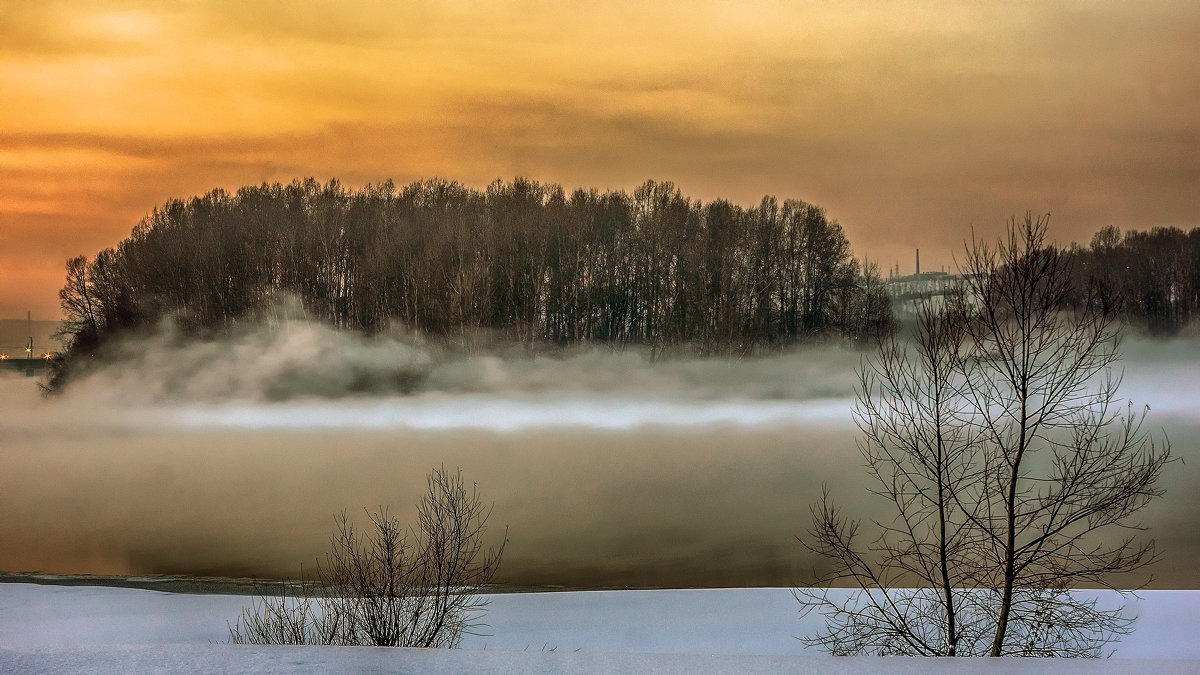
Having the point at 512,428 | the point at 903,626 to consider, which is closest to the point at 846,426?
the point at 512,428

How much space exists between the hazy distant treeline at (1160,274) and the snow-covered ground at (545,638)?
32628 mm

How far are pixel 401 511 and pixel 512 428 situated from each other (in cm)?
1981

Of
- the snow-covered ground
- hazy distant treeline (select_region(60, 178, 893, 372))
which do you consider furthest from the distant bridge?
the snow-covered ground

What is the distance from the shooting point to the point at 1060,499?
41.3 feet

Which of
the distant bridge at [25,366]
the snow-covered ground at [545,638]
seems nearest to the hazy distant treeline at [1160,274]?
the snow-covered ground at [545,638]

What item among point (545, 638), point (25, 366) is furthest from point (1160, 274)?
point (25, 366)

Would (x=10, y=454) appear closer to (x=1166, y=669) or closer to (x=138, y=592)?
(x=138, y=592)

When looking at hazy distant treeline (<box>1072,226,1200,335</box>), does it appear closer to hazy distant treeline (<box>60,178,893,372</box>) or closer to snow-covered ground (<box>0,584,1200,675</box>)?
hazy distant treeline (<box>60,178,893,372</box>)

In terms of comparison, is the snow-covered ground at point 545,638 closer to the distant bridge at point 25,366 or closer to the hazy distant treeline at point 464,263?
the hazy distant treeline at point 464,263

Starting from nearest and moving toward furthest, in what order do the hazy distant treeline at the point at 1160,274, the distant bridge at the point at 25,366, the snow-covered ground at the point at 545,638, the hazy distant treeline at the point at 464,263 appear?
the snow-covered ground at the point at 545,638 < the hazy distant treeline at the point at 1160,274 < the hazy distant treeline at the point at 464,263 < the distant bridge at the point at 25,366

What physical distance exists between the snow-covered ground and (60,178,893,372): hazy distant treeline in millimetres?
33809

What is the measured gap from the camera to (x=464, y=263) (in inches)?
2351

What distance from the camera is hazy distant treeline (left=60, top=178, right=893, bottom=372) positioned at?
57.6m

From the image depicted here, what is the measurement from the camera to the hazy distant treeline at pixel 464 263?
57.6 metres
